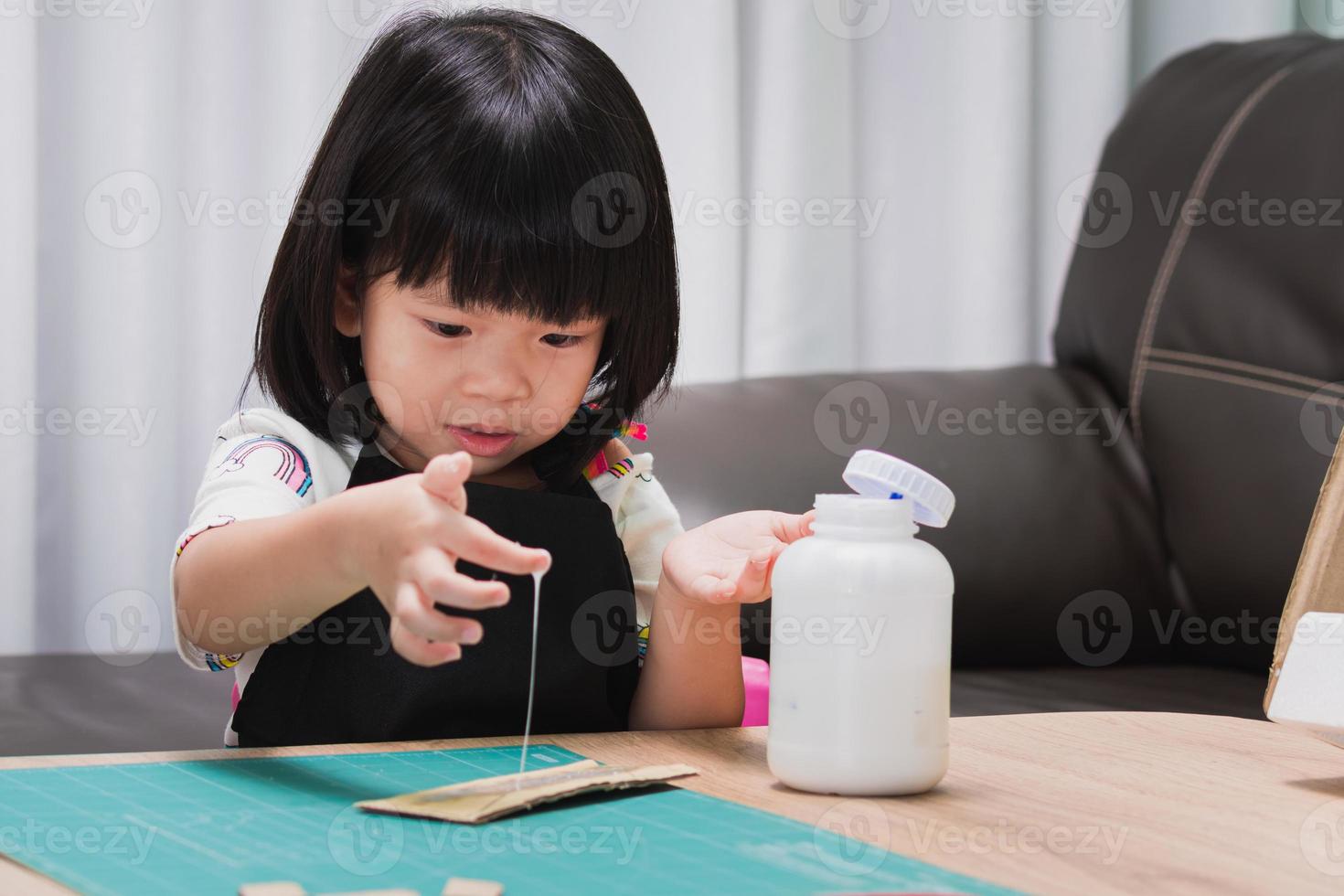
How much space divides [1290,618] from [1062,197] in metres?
1.63

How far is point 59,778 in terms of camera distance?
68cm

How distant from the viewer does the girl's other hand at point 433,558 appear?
2.01ft

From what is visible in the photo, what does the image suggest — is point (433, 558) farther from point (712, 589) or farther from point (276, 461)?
point (276, 461)

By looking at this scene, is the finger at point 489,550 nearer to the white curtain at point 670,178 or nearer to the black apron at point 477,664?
the black apron at point 477,664

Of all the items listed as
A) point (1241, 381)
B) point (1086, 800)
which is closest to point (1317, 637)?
point (1086, 800)

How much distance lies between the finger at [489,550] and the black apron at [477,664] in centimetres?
24

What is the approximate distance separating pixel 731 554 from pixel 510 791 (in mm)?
270

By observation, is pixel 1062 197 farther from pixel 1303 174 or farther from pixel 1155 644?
pixel 1155 644

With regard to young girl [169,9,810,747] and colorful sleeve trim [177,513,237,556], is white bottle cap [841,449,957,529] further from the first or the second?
colorful sleeve trim [177,513,237,556]

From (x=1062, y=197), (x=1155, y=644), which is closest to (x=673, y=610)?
(x=1155, y=644)

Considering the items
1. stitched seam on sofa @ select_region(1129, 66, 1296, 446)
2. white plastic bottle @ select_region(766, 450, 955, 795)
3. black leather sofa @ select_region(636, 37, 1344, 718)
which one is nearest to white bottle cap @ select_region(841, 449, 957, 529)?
white plastic bottle @ select_region(766, 450, 955, 795)

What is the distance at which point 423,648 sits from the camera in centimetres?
63

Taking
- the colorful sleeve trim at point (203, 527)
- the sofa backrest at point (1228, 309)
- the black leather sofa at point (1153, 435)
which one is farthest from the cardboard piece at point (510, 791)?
the sofa backrest at point (1228, 309)

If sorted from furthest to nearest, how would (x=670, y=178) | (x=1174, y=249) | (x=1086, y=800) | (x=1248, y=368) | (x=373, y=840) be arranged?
(x=670, y=178), (x=1174, y=249), (x=1248, y=368), (x=1086, y=800), (x=373, y=840)
